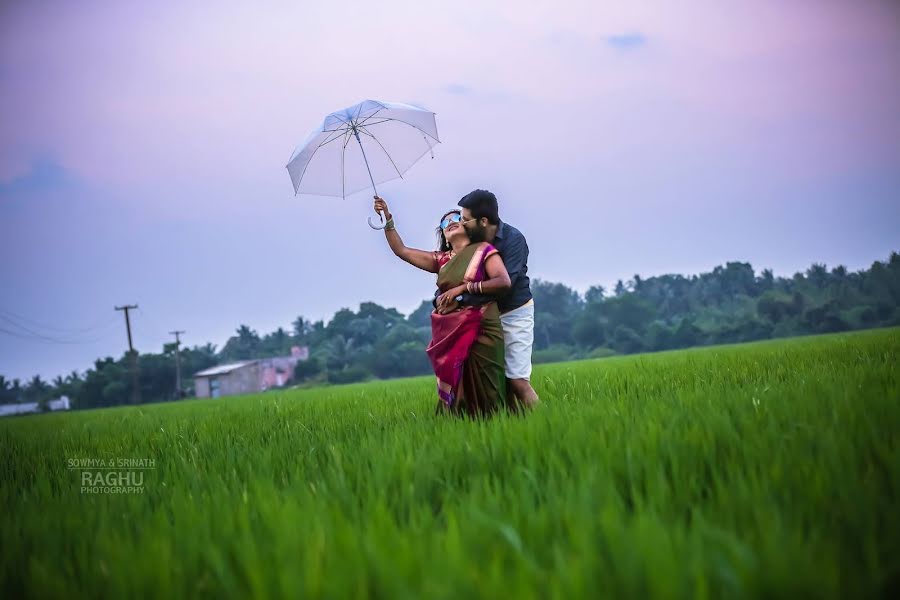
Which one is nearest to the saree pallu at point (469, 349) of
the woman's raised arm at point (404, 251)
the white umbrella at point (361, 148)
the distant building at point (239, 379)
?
the woman's raised arm at point (404, 251)

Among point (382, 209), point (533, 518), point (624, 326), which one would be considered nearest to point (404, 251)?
point (382, 209)

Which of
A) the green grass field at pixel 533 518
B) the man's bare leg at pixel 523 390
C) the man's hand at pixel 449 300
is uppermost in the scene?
the man's hand at pixel 449 300

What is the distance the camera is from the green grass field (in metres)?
1.28

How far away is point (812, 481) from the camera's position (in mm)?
1851

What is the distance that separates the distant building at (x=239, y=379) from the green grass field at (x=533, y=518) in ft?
195

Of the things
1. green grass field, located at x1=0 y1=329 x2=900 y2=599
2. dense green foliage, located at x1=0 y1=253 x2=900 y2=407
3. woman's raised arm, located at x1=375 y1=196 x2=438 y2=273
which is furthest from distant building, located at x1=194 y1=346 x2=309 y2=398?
green grass field, located at x1=0 y1=329 x2=900 y2=599

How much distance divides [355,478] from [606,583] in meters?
1.60

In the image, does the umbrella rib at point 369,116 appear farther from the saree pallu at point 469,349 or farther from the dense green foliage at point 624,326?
the dense green foliage at point 624,326

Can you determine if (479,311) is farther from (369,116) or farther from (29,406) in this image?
(29,406)

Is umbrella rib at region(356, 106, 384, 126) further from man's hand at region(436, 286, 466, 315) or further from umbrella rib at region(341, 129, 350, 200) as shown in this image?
man's hand at region(436, 286, 466, 315)

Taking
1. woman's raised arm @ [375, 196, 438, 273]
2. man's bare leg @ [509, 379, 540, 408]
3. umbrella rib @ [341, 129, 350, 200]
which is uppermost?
umbrella rib @ [341, 129, 350, 200]

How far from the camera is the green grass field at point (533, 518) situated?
1.28m

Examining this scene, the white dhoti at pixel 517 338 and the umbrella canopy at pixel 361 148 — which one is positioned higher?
the umbrella canopy at pixel 361 148

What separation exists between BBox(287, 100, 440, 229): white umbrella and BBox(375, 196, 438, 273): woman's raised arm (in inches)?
24.9
